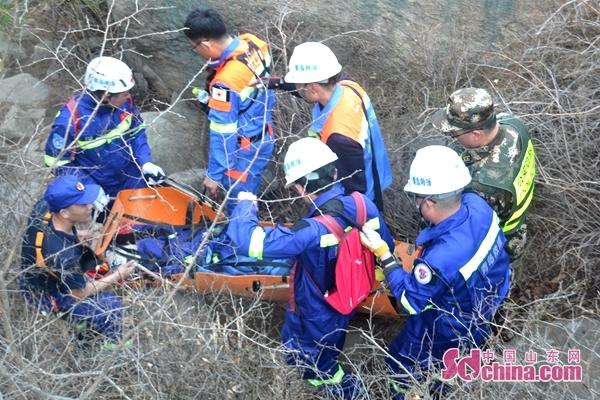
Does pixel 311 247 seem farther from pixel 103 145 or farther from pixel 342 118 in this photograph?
pixel 103 145

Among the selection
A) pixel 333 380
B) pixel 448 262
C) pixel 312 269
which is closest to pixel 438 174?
pixel 448 262

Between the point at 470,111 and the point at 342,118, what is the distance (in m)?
0.77

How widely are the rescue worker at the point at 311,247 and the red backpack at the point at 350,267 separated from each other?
0.03 m

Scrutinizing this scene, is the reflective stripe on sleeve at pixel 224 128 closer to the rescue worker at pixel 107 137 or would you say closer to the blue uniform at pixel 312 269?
the rescue worker at pixel 107 137

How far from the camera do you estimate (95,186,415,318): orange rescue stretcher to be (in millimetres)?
4215

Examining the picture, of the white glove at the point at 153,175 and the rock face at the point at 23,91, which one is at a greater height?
the white glove at the point at 153,175

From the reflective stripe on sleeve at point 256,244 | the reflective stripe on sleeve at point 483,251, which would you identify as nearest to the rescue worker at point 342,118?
the reflective stripe on sleeve at point 256,244

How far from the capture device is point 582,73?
5.04 m

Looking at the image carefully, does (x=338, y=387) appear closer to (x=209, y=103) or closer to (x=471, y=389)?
(x=471, y=389)

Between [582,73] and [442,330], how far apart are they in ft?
8.13

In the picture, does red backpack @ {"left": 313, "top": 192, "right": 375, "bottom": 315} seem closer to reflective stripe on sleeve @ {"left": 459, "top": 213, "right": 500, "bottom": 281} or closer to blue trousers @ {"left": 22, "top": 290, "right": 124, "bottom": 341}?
reflective stripe on sleeve @ {"left": 459, "top": 213, "right": 500, "bottom": 281}

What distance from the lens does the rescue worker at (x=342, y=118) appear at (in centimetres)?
411

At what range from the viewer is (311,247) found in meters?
3.60

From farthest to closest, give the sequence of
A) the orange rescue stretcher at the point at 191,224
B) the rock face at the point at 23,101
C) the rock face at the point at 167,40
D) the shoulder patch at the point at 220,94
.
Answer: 1. the rock face at the point at 23,101
2. the rock face at the point at 167,40
3. the shoulder patch at the point at 220,94
4. the orange rescue stretcher at the point at 191,224
